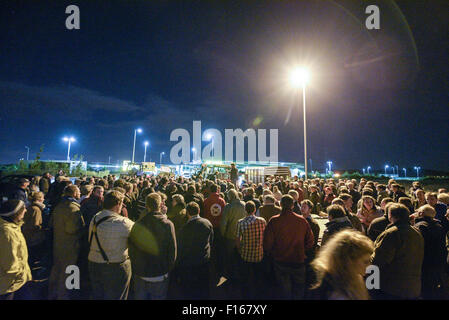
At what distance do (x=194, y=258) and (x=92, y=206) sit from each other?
103 inches

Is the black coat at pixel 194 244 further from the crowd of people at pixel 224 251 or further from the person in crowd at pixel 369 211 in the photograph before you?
the person in crowd at pixel 369 211

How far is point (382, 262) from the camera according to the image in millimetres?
3049

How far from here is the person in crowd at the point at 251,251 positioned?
4113 millimetres

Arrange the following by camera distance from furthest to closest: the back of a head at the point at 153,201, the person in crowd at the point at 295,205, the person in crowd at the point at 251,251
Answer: the person in crowd at the point at 295,205, the person in crowd at the point at 251,251, the back of a head at the point at 153,201

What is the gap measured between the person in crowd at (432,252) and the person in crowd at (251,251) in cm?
281

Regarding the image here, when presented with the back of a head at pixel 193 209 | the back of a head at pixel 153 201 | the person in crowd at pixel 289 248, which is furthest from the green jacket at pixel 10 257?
the person in crowd at pixel 289 248

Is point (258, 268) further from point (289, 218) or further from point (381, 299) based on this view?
point (381, 299)

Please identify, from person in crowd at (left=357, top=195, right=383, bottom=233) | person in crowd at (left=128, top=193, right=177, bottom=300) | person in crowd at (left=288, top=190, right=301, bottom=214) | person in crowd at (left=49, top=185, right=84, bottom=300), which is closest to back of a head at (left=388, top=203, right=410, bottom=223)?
person in crowd at (left=357, top=195, right=383, bottom=233)

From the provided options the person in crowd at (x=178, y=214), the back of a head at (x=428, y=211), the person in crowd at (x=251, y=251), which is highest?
the back of a head at (x=428, y=211)

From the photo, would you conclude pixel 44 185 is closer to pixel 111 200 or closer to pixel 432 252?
pixel 111 200

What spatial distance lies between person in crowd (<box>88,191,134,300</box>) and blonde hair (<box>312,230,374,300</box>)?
271 centimetres

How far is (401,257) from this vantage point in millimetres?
2977

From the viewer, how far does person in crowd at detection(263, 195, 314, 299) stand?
12.0 ft
